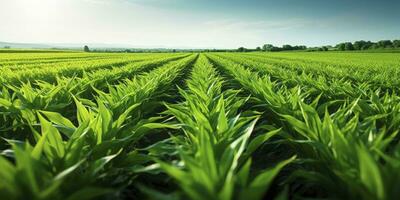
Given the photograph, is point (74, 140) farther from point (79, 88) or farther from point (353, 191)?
point (79, 88)

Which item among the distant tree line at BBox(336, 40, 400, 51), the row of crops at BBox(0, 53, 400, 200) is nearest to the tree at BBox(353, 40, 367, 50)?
the distant tree line at BBox(336, 40, 400, 51)

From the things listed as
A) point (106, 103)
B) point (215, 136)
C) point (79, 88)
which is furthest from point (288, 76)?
point (215, 136)

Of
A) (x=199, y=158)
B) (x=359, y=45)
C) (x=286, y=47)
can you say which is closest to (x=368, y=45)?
(x=359, y=45)

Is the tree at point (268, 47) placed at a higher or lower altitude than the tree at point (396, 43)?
lower

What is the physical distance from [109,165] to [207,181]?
1170mm

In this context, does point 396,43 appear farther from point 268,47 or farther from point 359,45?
point 268,47

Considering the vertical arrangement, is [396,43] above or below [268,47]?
above

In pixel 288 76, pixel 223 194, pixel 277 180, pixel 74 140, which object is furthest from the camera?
pixel 288 76

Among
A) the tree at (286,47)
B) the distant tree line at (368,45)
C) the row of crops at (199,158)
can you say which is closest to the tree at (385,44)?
the distant tree line at (368,45)

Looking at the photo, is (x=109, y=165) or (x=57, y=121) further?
(x=57, y=121)

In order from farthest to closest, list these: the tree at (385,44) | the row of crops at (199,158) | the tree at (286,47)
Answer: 1. the tree at (286,47)
2. the tree at (385,44)
3. the row of crops at (199,158)

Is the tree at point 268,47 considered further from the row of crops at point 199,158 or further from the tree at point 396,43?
the row of crops at point 199,158

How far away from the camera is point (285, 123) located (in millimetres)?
3639

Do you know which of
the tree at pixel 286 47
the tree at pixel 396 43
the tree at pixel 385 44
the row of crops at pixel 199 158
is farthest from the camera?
the tree at pixel 286 47
